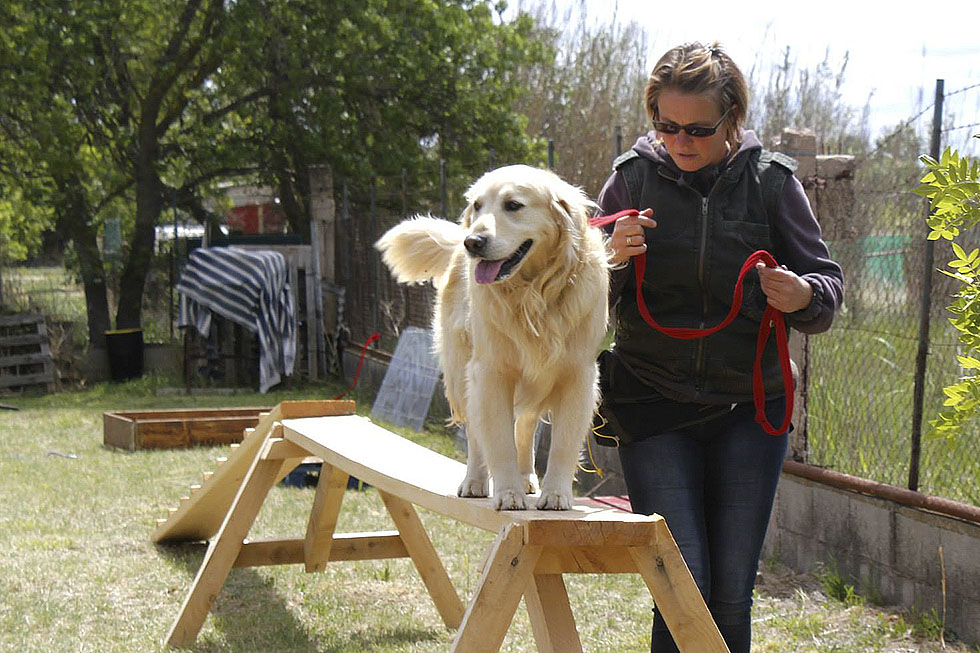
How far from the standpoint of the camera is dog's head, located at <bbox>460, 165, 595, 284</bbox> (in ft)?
8.75

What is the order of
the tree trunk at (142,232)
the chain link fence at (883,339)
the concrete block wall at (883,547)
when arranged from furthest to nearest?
the tree trunk at (142,232) < the chain link fence at (883,339) < the concrete block wall at (883,547)

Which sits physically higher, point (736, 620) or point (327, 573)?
point (736, 620)

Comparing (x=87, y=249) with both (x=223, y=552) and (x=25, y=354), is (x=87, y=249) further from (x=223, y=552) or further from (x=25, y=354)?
(x=223, y=552)

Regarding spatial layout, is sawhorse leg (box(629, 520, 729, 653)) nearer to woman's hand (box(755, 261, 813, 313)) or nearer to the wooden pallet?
woman's hand (box(755, 261, 813, 313))

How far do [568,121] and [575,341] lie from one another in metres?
11.3

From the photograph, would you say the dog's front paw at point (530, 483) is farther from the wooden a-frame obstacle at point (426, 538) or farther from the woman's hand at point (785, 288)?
the woman's hand at point (785, 288)

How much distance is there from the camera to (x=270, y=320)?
1239 cm

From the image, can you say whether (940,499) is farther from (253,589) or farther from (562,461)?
Answer: (253,589)

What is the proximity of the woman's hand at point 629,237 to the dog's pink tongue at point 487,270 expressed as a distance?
0.30m

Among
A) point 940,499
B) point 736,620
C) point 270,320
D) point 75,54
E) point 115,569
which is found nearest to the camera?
point 736,620

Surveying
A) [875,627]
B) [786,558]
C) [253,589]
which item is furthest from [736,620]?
[253,589]

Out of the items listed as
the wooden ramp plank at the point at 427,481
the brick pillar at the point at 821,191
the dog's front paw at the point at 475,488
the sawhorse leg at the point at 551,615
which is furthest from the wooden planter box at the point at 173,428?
the sawhorse leg at the point at 551,615

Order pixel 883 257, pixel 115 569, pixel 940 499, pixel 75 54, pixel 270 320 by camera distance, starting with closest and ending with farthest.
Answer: pixel 940 499
pixel 883 257
pixel 115 569
pixel 270 320
pixel 75 54

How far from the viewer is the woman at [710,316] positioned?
105 inches
